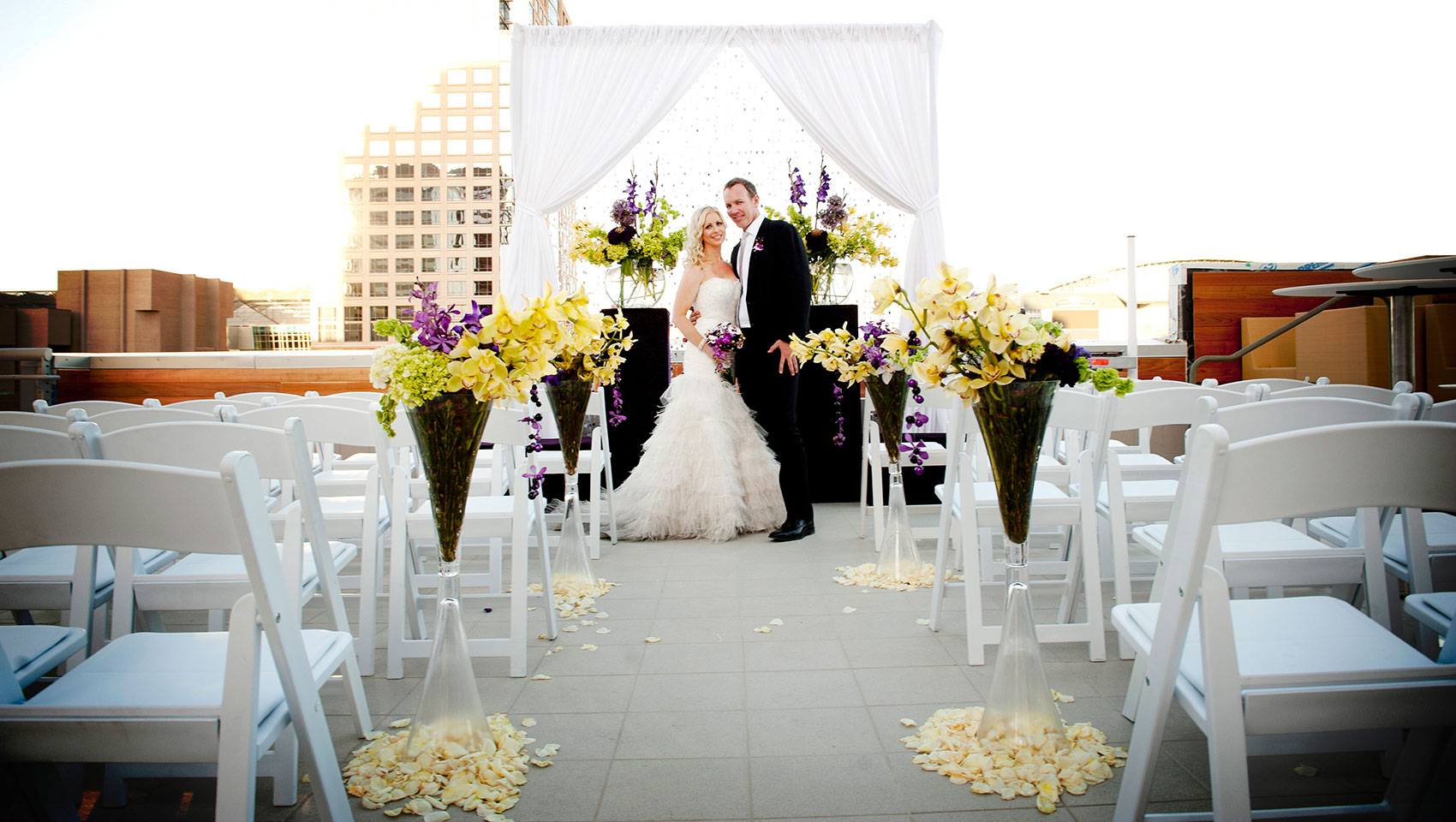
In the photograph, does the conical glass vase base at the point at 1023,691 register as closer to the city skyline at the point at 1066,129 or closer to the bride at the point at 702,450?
the bride at the point at 702,450

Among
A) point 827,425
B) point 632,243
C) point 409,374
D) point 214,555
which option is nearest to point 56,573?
point 214,555

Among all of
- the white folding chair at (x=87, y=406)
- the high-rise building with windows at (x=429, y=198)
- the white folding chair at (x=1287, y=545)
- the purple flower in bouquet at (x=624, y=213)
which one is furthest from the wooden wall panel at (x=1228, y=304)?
the high-rise building with windows at (x=429, y=198)

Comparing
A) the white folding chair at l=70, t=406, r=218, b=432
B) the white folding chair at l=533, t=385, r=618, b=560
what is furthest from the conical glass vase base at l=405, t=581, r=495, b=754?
the white folding chair at l=533, t=385, r=618, b=560

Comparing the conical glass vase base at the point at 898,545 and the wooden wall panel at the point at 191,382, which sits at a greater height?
the wooden wall panel at the point at 191,382

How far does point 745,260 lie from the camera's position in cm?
398

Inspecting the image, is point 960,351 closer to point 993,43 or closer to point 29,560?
point 29,560

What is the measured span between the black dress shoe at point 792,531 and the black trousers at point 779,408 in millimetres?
27

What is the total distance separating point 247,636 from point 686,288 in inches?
130

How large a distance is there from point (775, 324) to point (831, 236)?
45.4 inches

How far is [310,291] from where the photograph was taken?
424 inches

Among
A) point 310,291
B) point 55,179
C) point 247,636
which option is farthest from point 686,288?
point 310,291

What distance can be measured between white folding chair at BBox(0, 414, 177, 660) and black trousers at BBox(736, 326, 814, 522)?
2675mm

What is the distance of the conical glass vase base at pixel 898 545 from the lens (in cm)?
307

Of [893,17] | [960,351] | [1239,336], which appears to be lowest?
[960,351]
